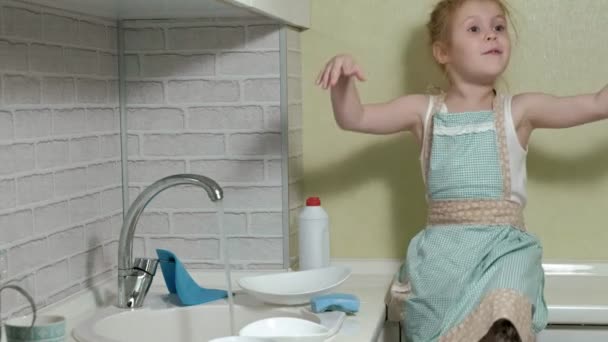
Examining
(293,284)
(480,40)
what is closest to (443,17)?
(480,40)

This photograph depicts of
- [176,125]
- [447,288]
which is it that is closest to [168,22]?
[176,125]

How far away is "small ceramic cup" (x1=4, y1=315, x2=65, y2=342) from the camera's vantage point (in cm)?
122

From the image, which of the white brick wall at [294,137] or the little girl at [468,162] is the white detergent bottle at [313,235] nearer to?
the white brick wall at [294,137]

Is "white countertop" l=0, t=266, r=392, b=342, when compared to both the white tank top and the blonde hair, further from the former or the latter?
the blonde hair

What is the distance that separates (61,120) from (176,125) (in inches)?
14.7

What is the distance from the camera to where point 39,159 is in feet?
5.80

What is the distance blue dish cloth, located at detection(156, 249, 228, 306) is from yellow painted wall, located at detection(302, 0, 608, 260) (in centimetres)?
46

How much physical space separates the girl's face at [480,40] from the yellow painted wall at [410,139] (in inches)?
8.7

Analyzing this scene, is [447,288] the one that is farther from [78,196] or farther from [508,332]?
[78,196]

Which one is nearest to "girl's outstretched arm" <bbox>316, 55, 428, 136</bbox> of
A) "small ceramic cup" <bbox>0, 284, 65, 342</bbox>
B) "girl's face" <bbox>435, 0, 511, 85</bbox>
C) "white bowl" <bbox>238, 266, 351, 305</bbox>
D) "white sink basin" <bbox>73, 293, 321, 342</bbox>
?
"girl's face" <bbox>435, 0, 511, 85</bbox>

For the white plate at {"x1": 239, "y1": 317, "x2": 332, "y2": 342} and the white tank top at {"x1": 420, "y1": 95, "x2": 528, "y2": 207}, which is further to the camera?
the white tank top at {"x1": 420, "y1": 95, "x2": 528, "y2": 207}

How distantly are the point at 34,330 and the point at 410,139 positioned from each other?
1.27 m

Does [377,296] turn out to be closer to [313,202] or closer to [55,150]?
→ [313,202]

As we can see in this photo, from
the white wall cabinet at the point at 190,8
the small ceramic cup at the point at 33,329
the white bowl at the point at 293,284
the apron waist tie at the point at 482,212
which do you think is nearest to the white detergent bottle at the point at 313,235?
the white bowl at the point at 293,284
